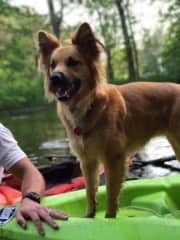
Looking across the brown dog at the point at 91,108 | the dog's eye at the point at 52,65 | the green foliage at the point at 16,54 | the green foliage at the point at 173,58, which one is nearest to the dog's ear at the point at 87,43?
the brown dog at the point at 91,108

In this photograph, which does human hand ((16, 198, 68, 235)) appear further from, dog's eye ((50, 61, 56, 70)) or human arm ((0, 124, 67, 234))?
dog's eye ((50, 61, 56, 70))

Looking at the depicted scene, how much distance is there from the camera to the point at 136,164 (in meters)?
7.32

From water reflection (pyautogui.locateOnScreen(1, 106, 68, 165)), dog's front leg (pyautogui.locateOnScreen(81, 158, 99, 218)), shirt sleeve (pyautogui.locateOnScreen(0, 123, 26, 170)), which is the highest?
shirt sleeve (pyautogui.locateOnScreen(0, 123, 26, 170))

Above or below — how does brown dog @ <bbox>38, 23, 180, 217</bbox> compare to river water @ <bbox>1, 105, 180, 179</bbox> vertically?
above

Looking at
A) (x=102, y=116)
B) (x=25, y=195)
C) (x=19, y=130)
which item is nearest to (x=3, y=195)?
(x=102, y=116)

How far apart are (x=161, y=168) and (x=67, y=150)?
11.2 feet

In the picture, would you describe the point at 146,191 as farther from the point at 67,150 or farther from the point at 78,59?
the point at 67,150

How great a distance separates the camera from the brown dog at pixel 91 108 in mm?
4043

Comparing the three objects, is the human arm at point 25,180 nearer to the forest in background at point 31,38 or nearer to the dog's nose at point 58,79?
the dog's nose at point 58,79

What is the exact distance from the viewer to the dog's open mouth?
13.3 feet

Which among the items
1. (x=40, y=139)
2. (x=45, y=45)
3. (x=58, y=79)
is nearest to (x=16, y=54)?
(x=40, y=139)

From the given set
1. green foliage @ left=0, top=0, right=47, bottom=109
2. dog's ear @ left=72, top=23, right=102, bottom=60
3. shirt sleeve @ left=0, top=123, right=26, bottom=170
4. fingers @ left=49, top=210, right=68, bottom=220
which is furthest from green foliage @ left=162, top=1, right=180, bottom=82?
fingers @ left=49, top=210, right=68, bottom=220

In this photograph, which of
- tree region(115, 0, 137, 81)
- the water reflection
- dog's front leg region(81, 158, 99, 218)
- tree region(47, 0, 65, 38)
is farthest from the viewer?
tree region(47, 0, 65, 38)

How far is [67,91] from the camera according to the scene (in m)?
4.09
